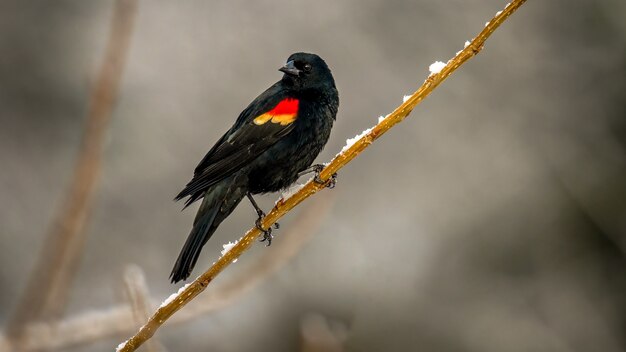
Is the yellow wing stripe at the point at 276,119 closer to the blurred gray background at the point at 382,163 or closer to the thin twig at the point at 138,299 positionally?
the thin twig at the point at 138,299

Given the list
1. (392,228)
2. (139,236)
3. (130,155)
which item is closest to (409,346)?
(392,228)

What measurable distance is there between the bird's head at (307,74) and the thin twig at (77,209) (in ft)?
7.61

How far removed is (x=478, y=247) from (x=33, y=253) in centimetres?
400

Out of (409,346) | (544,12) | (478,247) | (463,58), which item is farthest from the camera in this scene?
(544,12)

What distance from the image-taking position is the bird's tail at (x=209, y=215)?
2.77m

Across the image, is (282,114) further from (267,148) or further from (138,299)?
(138,299)

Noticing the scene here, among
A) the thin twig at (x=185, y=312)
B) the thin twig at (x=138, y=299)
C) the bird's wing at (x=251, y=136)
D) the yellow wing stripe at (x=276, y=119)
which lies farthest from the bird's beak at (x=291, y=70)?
the thin twig at (x=138, y=299)

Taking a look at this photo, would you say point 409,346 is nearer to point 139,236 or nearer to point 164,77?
point 139,236

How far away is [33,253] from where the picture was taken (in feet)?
23.0

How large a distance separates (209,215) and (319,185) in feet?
Result: 2.77

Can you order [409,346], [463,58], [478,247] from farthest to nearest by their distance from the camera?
[478,247] → [409,346] → [463,58]

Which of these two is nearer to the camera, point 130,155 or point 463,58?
point 463,58

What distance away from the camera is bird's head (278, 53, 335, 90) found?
12.1ft

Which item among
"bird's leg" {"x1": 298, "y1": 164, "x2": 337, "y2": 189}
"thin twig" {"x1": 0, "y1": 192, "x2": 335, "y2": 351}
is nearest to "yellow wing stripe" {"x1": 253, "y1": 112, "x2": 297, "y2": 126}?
"bird's leg" {"x1": 298, "y1": 164, "x2": 337, "y2": 189}
